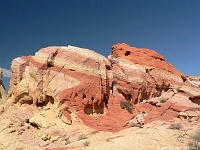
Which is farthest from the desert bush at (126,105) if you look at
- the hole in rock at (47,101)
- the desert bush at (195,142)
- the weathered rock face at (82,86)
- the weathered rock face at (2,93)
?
the desert bush at (195,142)

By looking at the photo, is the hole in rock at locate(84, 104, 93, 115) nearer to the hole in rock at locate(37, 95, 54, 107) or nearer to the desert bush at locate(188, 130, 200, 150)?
the hole in rock at locate(37, 95, 54, 107)

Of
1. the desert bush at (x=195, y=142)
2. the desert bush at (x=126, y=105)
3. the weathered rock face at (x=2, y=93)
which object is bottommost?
the desert bush at (x=195, y=142)

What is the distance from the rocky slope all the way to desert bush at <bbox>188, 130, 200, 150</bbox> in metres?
5.62

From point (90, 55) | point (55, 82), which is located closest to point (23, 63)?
point (55, 82)

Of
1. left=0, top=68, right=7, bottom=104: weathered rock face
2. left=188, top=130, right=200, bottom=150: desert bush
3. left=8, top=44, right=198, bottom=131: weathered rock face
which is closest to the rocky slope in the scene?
left=8, top=44, right=198, bottom=131: weathered rock face

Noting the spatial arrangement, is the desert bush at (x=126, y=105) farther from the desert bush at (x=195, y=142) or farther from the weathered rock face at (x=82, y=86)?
the desert bush at (x=195, y=142)

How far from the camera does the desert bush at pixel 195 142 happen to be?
10992mm

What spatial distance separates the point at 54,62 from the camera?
2217 centimetres

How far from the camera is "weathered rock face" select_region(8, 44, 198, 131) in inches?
844

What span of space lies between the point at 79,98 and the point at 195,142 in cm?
1133

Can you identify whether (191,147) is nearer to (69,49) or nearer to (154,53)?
(69,49)

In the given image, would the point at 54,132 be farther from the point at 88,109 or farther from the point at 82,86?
the point at 82,86

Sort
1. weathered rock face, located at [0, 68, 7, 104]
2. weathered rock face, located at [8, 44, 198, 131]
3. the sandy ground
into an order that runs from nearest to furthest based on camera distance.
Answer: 1. the sandy ground
2. weathered rock face, located at [8, 44, 198, 131]
3. weathered rock face, located at [0, 68, 7, 104]

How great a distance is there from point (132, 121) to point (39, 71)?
27.0ft
